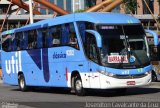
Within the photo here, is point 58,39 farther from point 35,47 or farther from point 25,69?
point 25,69

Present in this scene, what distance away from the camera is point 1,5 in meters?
113

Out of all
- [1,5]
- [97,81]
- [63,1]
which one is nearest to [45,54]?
[97,81]

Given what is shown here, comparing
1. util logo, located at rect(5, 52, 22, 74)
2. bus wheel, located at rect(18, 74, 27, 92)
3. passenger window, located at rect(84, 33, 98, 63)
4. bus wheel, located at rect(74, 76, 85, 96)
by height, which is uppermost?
passenger window, located at rect(84, 33, 98, 63)

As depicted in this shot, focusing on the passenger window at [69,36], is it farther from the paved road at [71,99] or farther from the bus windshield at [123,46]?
the paved road at [71,99]

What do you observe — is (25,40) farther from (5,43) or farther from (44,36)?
(5,43)

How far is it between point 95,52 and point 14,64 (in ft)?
31.6

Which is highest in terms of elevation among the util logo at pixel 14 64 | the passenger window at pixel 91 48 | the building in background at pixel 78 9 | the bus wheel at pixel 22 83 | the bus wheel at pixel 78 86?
the building in background at pixel 78 9

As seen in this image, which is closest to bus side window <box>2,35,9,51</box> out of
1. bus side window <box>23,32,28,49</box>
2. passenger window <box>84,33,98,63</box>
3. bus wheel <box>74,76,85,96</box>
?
bus side window <box>23,32,28,49</box>

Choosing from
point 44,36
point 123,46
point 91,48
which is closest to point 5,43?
point 44,36

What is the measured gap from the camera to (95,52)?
A: 19547mm

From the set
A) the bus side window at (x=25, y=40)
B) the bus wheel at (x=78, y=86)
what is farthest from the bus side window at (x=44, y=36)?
the bus wheel at (x=78, y=86)

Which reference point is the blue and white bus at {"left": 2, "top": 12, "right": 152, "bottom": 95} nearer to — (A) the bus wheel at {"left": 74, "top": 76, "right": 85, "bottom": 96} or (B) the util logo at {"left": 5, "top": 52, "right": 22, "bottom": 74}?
(A) the bus wheel at {"left": 74, "top": 76, "right": 85, "bottom": 96}

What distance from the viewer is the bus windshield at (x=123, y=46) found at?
1927 centimetres

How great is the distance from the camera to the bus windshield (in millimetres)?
19266
